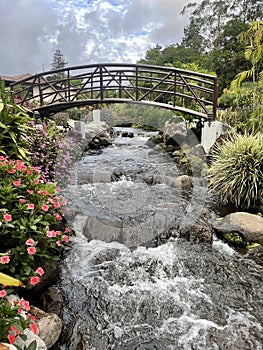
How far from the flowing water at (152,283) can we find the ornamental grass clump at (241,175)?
487 millimetres

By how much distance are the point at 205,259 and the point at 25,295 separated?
2.40 meters

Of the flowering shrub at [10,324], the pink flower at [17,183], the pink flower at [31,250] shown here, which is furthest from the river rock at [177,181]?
the flowering shrub at [10,324]

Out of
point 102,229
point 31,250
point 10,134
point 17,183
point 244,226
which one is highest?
point 10,134

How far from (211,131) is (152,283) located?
5.52 metres

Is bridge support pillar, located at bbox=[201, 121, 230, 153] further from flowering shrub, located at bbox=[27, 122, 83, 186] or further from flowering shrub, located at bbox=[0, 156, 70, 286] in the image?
flowering shrub, located at bbox=[0, 156, 70, 286]

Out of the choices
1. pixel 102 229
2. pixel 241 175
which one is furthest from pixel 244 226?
pixel 102 229

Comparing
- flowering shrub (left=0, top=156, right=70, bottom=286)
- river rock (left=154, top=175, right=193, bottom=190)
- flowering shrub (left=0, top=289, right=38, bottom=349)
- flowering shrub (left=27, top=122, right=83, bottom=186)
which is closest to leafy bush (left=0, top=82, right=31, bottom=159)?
flowering shrub (left=27, top=122, right=83, bottom=186)

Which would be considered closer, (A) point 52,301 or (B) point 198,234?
(A) point 52,301

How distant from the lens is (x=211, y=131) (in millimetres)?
8008

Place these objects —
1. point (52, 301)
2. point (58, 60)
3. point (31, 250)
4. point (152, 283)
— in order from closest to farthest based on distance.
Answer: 1. point (31, 250)
2. point (52, 301)
3. point (152, 283)
4. point (58, 60)

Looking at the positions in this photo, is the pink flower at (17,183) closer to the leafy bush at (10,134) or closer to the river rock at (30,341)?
the leafy bush at (10,134)

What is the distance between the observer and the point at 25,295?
2850mm

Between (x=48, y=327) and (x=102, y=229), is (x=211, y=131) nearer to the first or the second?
(x=102, y=229)

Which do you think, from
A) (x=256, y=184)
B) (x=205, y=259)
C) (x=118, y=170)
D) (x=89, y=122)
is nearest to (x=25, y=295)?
(x=205, y=259)
